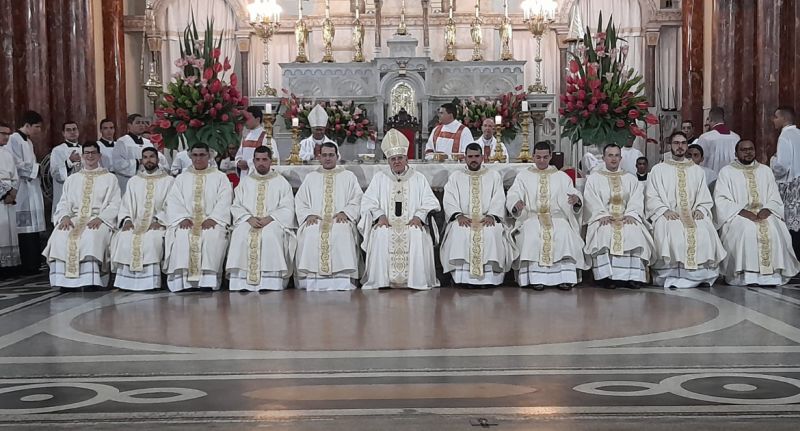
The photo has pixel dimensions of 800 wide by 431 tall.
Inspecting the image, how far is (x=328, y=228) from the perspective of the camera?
32.0 feet

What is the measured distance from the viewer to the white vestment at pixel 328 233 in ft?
31.6

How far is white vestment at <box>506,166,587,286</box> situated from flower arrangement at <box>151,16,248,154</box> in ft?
9.94

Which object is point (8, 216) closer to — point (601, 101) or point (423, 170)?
point (423, 170)

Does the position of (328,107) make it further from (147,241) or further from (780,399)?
(780,399)

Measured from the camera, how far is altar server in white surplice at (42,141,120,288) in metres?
9.66

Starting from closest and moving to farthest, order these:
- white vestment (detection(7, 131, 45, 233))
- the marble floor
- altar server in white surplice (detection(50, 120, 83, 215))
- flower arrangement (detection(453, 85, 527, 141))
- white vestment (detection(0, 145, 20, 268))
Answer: the marble floor → white vestment (detection(0, 145, 20, 268)) → white vestment (detection(7, 131, 45, 233)) → altar server in white surplice (detection(50, 120, 83, 215)) → flower arrangement (detection(453, 85, 527, 141))

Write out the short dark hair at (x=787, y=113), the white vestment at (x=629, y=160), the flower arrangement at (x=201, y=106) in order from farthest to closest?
1. the white vestment at (x=629, y=160)
2. the short dark hair at (x=787, y=113)
3. the flower arrangement at (x=201, y=106)

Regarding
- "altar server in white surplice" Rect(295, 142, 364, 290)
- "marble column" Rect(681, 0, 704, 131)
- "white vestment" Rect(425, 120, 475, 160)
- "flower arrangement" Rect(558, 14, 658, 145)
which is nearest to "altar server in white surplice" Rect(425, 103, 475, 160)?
"white vestment" Rect(425, 120, 475, 160)

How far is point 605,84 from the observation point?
1045cm

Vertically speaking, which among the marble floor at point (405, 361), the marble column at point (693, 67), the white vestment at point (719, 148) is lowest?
the marble floor at point (405, 361)

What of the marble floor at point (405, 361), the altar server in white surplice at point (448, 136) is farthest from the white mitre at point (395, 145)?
the altar server in white surplice at point (448, 136)

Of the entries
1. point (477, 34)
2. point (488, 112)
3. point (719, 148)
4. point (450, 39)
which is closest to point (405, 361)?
point (719, 148)

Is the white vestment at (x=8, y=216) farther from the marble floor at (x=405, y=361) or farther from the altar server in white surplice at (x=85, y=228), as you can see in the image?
the marble floor at (x=405, y=361)

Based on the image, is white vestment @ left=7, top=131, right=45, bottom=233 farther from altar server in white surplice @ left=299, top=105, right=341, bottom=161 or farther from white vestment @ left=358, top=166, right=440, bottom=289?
white vestment @ left=358, top=166, right=440, bottom=289
